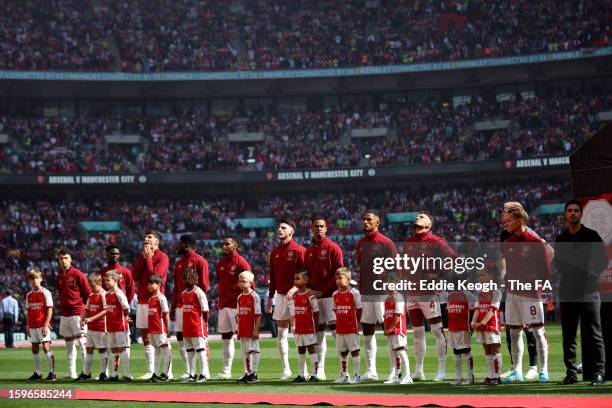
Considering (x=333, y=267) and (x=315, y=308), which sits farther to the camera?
(x=333, y=267)

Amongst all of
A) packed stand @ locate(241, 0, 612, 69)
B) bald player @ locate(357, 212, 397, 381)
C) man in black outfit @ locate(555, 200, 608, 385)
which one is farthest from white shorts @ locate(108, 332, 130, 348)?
packed stand @ locate(241, 0, 612, 69)

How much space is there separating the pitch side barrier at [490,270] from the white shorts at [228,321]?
7.75 ft

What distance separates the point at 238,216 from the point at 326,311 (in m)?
36.1

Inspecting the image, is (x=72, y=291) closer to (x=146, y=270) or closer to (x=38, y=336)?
(x=38, y=336)

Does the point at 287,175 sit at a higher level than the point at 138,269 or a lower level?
higher

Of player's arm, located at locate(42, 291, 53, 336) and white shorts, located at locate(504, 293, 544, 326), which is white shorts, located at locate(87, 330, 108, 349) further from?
white shorts, located at locate(504, 293, 544, 326)

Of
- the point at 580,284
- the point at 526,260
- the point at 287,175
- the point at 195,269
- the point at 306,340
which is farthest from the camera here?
the point at 287,175

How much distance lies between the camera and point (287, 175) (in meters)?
49.1

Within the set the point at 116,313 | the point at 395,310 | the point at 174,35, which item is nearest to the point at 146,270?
the point at 116,313

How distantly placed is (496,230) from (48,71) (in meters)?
24.9

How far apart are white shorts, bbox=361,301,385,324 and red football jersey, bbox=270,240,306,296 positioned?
1458 mm

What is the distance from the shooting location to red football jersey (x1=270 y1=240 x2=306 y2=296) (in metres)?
14.6

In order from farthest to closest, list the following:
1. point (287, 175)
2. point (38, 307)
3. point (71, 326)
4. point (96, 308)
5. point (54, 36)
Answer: point (54, 36) → point (287, 175) → point (38, 307) → point (71, 326) → point (96, 308)

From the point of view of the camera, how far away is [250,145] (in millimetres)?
52812
